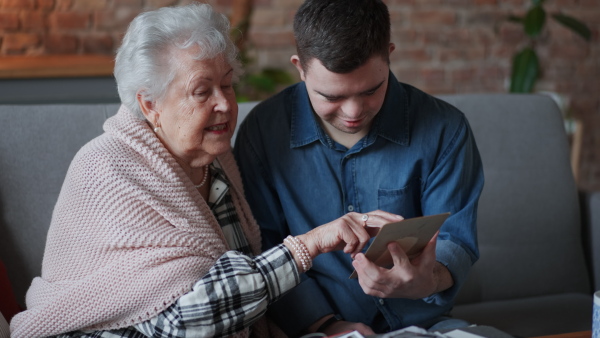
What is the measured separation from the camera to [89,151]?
1.45 meters

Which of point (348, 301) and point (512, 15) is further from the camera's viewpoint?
point (512, 15)

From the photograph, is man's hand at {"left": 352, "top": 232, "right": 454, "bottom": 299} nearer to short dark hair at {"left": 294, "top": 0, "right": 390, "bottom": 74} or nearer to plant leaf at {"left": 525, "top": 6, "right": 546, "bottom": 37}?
short dark hair at {"left": 294, "top": 0, "right": 390, "bottom": 74}

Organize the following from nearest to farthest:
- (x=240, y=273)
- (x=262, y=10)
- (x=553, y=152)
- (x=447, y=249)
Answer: (x=240, y=273)
(x=447, y=249)
(x=553, y=152)
(x=262, y=10)

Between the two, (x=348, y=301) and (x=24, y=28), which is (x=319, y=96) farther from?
(x=24, y=28)

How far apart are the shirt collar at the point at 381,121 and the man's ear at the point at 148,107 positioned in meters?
0.38

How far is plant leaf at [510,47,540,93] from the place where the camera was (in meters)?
3.80

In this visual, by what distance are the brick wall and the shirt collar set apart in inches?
85.0

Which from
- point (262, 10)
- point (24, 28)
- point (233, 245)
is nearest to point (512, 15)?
point (262, 10)

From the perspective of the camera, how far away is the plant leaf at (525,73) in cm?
380

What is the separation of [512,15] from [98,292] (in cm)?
347

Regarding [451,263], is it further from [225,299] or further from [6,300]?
[6,300]

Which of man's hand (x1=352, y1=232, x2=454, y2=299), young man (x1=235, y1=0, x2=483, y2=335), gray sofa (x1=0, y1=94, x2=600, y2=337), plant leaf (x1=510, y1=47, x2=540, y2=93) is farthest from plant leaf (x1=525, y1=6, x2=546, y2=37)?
man's hand (x1=352, y1=232, x2=454, y2=299)

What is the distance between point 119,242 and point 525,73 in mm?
3021

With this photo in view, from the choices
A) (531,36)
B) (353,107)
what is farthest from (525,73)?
(353,107)
